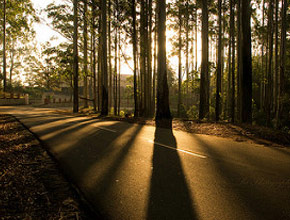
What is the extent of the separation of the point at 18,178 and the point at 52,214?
1.45 metres

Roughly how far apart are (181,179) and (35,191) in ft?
7.26

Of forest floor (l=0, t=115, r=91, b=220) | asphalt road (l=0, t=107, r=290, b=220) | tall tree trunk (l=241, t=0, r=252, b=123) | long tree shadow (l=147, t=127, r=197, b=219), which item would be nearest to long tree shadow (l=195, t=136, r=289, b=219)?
asphalt road (l=0, t=107, r=290, b=220)

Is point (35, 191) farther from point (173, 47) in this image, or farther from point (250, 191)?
point (173, 47)

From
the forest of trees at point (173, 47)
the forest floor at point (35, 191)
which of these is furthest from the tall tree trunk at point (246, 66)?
the forest floor at point (35, 191)

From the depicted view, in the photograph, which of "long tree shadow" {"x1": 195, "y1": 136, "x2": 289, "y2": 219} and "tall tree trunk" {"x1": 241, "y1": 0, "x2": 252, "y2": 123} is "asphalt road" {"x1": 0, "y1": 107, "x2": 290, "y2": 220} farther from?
"tall tree trunk" {"x1": 241, "y1": 0, "x2": 252, "y2": 123}

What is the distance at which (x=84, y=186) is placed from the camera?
2.87m

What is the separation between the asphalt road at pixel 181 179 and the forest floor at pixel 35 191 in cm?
21

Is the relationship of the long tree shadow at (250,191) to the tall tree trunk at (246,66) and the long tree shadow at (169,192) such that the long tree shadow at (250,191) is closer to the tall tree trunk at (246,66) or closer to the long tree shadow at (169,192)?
the long tree shadow at (169,192)

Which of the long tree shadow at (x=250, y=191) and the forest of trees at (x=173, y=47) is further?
the forest of trees at (x=173, y=47)

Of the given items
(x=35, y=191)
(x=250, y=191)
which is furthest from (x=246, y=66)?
(x=35, y=191)

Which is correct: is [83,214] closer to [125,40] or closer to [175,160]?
[175,160]

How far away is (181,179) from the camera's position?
310cm

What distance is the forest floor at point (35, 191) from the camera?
84.7 inches

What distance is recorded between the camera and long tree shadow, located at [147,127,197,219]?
2.14 meters
